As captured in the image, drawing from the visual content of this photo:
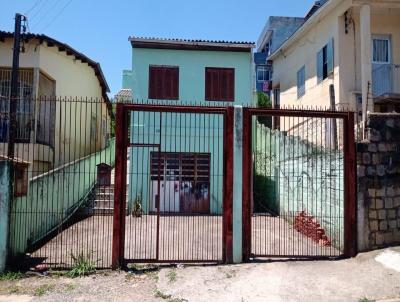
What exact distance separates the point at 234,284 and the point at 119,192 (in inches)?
96.2

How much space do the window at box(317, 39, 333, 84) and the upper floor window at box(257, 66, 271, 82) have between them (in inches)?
590

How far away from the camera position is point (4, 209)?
664 centimetres

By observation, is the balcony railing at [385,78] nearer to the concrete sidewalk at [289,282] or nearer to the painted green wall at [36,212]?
the concrete sidewalk at [289,282]

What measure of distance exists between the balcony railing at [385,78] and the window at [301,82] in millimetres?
3584

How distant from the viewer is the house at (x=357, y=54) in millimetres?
13336

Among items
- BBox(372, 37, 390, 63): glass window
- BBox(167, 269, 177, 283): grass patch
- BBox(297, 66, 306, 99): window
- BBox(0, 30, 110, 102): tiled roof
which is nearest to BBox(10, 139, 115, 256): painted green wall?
BBox(167, 269, 177, 283): grass patch

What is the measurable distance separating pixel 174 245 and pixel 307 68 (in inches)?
457

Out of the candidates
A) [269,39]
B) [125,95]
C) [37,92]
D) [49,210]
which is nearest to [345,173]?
[49,210]

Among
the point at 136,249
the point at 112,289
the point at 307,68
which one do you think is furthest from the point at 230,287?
the point at 307,68

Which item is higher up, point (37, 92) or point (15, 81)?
point (37, 92)

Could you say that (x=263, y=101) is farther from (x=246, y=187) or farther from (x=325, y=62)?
(x=246, y=187)

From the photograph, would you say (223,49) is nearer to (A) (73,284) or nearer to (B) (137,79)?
(B) (137,79)

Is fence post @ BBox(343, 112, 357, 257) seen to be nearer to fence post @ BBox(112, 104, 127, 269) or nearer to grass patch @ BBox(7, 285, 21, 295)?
fence post @ BBox(112, 104, 127, 269)

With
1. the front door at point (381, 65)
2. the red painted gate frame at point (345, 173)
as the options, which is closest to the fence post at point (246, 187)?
the red painted gate frame at point (345, 173)
